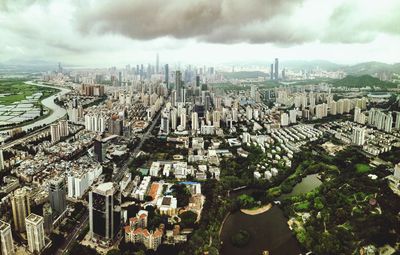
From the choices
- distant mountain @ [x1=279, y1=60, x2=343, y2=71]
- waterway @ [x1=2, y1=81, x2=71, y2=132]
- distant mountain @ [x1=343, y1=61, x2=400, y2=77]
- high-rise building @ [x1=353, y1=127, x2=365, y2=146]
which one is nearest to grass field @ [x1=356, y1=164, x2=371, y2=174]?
high-rise building @ [x1=353, y1=127, x2=365, y2=146]

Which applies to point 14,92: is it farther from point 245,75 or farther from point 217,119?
point 245,75

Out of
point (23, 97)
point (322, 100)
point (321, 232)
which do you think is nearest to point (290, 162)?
point (321, 232)

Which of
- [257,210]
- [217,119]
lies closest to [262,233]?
[257,210]

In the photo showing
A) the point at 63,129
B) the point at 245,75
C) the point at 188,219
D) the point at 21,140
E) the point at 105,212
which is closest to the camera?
the point at 105,212

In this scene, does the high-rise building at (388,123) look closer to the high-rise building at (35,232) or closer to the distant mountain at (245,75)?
the high-rise building at (35,232)

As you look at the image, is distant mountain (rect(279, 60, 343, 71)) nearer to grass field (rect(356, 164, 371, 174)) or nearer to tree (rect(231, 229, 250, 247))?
grass field (rect(356, 164, 371, 174))

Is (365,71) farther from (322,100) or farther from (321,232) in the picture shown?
(321,232)
